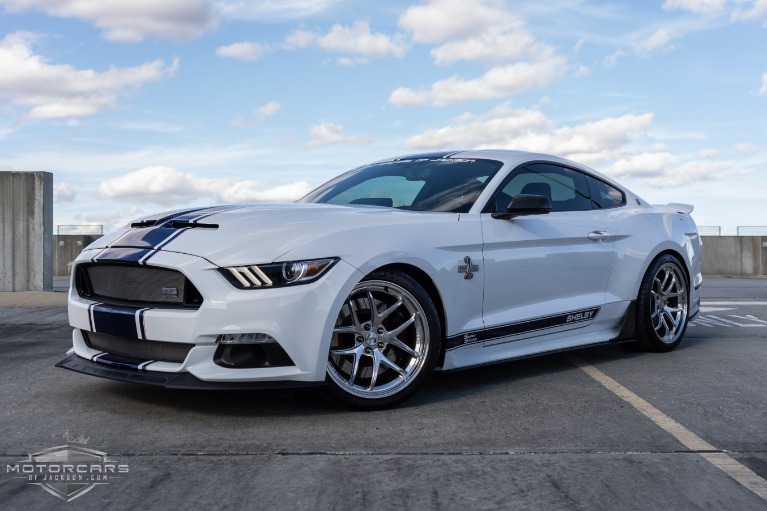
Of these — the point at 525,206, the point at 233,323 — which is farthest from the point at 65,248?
the point at 233,323

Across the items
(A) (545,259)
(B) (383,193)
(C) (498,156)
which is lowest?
(A) (545,259)

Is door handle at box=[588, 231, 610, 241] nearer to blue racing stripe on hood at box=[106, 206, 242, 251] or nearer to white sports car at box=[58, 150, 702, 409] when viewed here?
white sports car at box=[58, 150, 702, 409]

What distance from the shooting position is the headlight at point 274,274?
4055mm

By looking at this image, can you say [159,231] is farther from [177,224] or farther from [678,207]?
[678,207]

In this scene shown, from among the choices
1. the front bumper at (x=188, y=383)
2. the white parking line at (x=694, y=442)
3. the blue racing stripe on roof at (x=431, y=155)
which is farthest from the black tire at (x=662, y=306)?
the front bumper at (x=188, y=383)

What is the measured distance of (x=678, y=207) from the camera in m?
7.32

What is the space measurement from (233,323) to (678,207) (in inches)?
185

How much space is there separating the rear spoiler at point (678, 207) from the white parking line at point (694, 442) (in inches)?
84.8

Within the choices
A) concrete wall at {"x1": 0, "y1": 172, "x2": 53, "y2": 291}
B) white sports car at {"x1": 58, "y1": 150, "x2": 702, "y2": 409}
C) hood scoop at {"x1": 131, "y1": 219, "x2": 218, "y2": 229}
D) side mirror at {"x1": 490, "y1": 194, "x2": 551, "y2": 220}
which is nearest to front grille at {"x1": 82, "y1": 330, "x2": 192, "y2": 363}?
white sports car at {"x1": 58, "y1": 150, "x2": 702, "y2": 409}

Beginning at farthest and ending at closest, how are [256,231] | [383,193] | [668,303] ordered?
[668,303], [383,193], [256,231]

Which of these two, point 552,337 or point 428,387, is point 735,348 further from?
point 428,387

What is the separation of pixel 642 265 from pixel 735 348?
125cm

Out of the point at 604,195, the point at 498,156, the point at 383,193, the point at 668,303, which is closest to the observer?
the point at 383,193

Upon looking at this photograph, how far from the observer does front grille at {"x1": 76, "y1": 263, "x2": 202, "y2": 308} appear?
163 inches
